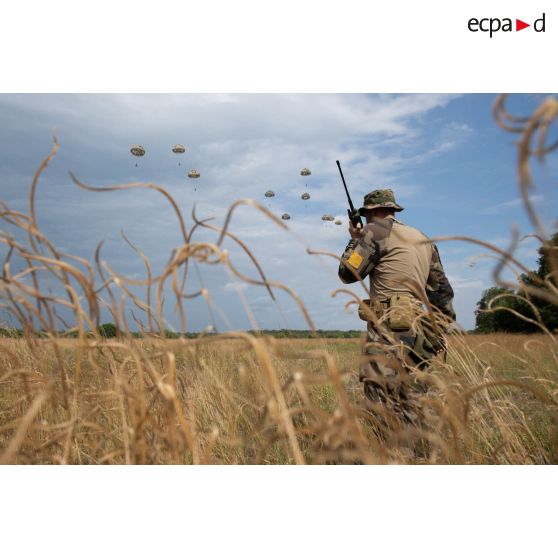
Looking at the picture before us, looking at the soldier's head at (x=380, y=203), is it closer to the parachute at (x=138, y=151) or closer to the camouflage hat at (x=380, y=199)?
the camouflage hat at (x=380, y=199)

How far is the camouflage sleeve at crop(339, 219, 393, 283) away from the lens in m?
4.05

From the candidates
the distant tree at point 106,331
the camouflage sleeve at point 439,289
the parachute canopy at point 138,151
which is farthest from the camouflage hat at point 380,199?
the parachute canopy at point 138,151

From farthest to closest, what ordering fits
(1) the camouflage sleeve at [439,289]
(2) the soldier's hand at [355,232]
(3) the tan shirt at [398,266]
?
(2) the soldier's hand at [355,232] < (1) the camouflage sleeve at [439,289] < (3) the tan shirt at [398,266]

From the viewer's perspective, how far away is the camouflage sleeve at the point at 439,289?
457 centimetres

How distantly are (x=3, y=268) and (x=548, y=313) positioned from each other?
27463mm

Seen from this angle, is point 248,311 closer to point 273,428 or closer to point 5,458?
point 5,458

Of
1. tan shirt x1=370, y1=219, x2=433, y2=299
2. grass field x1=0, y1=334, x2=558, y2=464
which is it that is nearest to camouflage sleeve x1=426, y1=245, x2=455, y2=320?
tan shirt x1=370, y1=219, x2=433, y2=299

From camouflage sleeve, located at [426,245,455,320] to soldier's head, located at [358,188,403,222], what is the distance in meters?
0.68

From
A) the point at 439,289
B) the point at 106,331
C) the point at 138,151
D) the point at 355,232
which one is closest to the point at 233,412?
the point at 106,331

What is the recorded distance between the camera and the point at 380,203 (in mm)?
4406

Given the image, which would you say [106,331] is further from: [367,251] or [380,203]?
[380,203]

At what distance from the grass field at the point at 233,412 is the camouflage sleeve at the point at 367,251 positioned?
1178 millimetres

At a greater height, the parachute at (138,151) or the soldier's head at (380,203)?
the parachute at (138,151)

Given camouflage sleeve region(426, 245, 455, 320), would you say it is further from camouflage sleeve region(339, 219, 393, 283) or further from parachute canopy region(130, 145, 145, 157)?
parachute canopy region(130, 145, 145, 157)
